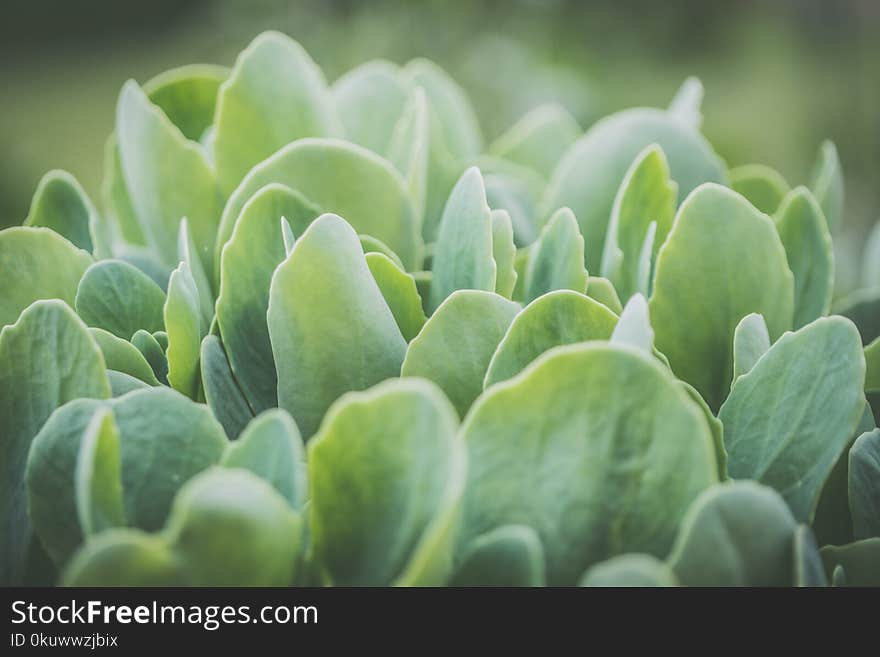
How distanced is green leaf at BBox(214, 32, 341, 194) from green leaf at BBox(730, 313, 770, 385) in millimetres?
295

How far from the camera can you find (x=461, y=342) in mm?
464

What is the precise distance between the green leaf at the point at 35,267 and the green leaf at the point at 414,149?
20 centimetres

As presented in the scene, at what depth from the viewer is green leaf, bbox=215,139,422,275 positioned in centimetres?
53

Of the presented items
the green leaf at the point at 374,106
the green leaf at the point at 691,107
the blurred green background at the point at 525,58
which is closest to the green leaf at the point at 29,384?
the green leaf at the point at 374,106

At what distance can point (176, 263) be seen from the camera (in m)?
0.63

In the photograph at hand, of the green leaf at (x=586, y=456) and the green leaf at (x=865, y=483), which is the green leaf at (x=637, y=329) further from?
the green leaf at (x=865, y=483)

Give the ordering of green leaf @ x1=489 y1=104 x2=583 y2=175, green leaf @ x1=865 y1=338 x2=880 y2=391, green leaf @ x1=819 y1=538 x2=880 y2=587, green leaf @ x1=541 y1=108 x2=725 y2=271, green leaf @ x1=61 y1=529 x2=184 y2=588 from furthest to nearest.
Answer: green leaf @ x1=489 y1=104 x2=583 y2=175
green leaf @ x1=541 y1=108 x2=725 y2=271
green leaf @ x1=865 y1=338 x2=880 y2=391
green leaf @ x1=819 y1=538 x2=880 y2=587
green leaf @ x1=61 y1=529 x2=184 y2=588

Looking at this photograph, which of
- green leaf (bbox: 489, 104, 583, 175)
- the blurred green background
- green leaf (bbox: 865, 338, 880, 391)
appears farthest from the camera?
the blurred green background

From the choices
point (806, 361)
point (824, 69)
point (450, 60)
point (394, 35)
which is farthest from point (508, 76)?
point (806, 361)

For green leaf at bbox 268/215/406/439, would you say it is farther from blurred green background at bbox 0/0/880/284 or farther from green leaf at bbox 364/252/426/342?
blurred green background at bbox 0/0/880/284

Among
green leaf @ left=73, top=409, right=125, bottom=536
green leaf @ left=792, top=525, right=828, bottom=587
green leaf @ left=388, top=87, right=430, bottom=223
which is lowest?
green leaf @ left=792, top=525, right=828, bottom=587

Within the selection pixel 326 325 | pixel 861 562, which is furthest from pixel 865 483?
pixel 326 325

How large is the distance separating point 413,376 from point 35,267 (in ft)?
0.74

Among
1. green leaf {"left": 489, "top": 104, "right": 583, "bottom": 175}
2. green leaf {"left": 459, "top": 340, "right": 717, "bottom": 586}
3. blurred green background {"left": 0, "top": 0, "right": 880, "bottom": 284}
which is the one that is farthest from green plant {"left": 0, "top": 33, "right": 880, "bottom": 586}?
blurred green background {"left": 0, "top": 0, "right": 880, "bottom": 284}
